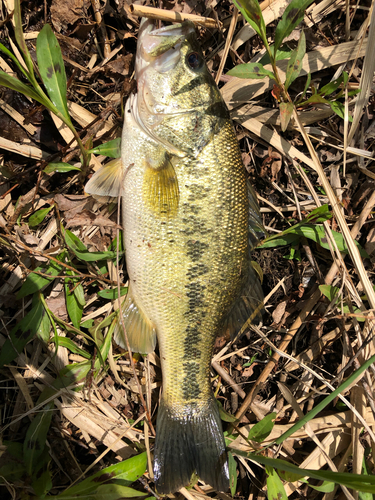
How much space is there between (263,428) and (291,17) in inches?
109

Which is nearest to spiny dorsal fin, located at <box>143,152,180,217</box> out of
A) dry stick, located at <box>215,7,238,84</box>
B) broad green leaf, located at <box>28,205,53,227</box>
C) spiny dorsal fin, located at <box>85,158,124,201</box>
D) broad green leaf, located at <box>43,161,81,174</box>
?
spiny dorsal fin, located at <box>85,158,124,201</box>

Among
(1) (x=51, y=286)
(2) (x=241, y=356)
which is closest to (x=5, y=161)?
(1) (x=51, y=286)

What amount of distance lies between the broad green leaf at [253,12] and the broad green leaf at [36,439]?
2.94m

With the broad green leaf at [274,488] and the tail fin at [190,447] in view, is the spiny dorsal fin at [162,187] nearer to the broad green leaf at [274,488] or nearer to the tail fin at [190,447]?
the tail fin at [190,447]

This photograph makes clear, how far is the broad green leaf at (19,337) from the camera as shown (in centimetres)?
229

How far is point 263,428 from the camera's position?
2.26 meters

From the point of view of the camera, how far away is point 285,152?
2.65 meters

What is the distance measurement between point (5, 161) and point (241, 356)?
239 cm

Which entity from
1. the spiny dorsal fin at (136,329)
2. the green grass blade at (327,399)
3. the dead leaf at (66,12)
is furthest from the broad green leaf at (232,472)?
the dead leaf at (66,12)

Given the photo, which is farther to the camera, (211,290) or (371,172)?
(371,172)

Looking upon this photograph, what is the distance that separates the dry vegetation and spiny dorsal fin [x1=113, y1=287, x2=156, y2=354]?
0.20 m

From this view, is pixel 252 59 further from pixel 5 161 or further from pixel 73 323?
pixel 73 323

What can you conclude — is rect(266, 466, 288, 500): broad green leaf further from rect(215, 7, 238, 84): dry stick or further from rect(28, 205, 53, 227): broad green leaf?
rect(215, 7, 238, 84): dry stick

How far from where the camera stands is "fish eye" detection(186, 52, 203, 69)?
2.07m
